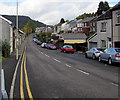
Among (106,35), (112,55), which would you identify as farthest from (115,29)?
(112,55)

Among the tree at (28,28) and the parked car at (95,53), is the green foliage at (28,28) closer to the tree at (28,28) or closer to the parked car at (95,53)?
the tree at (28,28)

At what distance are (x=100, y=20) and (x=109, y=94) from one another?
29.0m

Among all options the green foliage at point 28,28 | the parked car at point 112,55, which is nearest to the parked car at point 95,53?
the parked car at point 112,55

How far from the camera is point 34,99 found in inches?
295

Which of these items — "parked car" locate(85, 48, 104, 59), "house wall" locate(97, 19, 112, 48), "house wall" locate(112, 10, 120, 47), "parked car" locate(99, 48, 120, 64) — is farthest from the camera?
"house wall" locate(97, 19, 112, 48)

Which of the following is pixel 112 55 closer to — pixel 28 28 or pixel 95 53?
pixel 95 53

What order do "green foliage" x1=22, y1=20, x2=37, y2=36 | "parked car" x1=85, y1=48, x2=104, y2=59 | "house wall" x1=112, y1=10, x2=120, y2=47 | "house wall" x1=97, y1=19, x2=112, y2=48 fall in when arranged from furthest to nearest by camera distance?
"green foliage" x1=22, y1=20, x2=37, y2=36
"house wall" x1=97, y1=19, x2=112, y2=48
"house wall" x1=112, y1=10, x2=120, y2=47
"parked car" x1=85, y1=48, x2=104, y2=59

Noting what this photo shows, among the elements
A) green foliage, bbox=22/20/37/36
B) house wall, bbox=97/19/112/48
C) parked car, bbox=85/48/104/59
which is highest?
green foliage, bbox=22/20/37/36

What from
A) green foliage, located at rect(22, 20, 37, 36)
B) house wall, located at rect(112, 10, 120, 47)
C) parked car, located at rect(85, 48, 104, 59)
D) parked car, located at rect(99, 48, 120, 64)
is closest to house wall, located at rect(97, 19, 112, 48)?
house wall, located at rect(112, 10, 120, 47)

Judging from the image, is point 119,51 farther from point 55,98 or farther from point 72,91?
point 55,98

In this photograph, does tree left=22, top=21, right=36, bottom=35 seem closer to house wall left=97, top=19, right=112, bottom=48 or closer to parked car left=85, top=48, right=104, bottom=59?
house wall left=97, top=19, right=112, bottom=48

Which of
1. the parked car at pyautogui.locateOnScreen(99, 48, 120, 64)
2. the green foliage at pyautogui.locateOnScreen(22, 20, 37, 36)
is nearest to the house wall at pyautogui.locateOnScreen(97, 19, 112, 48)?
the parked car at pyautogui.locateOnScreen(99, 48, 120, 64)

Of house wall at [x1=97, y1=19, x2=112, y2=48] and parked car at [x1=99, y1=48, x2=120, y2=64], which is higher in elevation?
house wall at [x1=97, y1=19, x2=112, y2=48]

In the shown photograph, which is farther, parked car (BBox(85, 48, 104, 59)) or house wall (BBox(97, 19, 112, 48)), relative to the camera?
house wall (BBox(97, 19, 112, 48))
